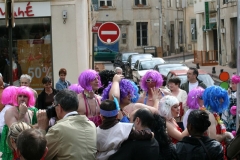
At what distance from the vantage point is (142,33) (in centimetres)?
5681

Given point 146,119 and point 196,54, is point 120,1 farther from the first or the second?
point 146,119

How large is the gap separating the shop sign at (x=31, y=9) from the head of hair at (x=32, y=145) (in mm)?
12374

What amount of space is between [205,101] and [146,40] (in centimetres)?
4950

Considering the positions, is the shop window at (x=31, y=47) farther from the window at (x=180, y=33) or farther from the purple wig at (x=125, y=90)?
the window at (x=180, y=33)

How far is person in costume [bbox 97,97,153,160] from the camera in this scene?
571 cm

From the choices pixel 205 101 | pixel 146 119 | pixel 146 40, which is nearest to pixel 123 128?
pixel 146 119

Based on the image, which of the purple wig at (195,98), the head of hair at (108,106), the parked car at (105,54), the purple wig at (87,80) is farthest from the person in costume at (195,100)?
the parked car at (105,54)

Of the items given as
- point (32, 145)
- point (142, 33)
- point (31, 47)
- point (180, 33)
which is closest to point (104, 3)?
point (142, 33)

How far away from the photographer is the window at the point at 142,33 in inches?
2229

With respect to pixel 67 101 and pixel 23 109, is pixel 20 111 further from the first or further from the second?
pixel 67 101

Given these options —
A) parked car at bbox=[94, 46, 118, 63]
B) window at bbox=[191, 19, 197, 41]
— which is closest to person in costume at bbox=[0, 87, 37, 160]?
parked car at bbox=[94, 46, 118, 63]

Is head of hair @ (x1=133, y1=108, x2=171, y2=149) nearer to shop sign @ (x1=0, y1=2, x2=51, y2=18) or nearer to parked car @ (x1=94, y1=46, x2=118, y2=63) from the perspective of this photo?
shop sign @ (x1=0, y1=2, x2=51, y2=18)

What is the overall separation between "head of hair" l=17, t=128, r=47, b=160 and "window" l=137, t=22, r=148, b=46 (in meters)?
52.0

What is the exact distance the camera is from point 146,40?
186 ft
